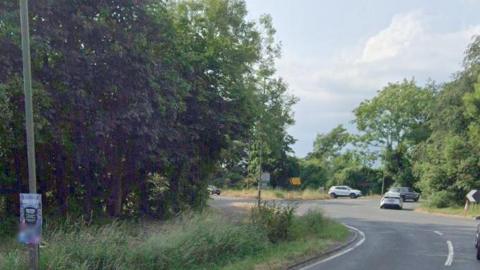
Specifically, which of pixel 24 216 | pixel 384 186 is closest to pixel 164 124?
pixel 24 216

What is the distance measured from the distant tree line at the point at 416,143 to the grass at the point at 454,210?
0.82 m

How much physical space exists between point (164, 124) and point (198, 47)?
6999mm

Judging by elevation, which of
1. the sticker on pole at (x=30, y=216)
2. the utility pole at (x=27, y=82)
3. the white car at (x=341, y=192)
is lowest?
the white car at (x=341, y=192)

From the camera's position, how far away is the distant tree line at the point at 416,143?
159 feet

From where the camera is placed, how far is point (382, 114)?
8525 centimetres

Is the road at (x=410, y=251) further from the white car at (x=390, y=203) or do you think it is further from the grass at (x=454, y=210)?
the white car at (x=390, y=203)

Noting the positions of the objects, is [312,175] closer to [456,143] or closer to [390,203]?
[390,203]

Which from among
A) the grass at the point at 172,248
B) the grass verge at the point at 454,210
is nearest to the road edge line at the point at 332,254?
the grass at the point at 172,248

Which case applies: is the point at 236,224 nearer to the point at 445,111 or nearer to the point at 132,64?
the point at 132,64

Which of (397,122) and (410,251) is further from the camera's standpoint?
(397,122)

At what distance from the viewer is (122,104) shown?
19891 mm

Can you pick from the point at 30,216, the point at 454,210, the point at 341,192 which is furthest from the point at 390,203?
the point at 30,216

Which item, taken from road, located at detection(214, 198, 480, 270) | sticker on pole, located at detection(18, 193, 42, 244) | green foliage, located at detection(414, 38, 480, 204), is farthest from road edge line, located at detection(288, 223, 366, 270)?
green foliage, located at detection(414, 38, 480, 204)

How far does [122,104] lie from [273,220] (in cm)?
603
